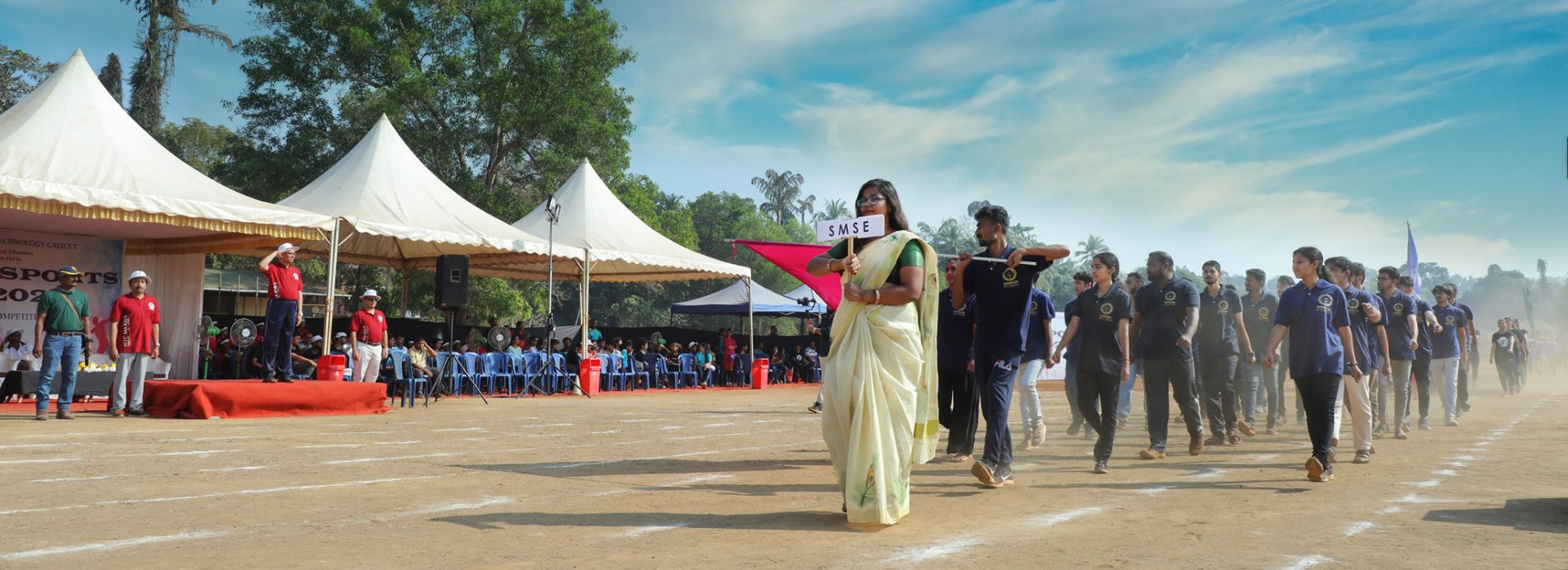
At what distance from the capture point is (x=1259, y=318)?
11.0m

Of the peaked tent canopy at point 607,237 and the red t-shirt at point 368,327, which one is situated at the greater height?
the peaked tent canopy at point 607,237

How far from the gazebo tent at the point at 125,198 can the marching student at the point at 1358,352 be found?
12.8 m

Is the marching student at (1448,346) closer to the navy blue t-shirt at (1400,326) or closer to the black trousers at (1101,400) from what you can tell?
the navy blue t-shirt at (1400,326)

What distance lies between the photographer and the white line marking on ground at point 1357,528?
442cm

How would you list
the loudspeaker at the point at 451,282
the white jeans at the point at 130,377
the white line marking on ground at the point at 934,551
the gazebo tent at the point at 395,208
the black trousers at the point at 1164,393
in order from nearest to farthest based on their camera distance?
the white line marking on ground at the point at 934,551 → the black trousers at the point at 1164,393 → the white jeans at the point at 130,377 → the loudspeaker at the point at 451,282 → the gazebo tent at the point at 395,208

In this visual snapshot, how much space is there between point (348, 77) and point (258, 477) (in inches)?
1039

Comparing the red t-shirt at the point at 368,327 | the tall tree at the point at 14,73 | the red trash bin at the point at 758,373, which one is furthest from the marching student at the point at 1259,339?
the tall tree at the point at 14,73

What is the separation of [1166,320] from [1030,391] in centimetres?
122

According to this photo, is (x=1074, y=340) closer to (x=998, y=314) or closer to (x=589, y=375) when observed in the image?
(x=998, y=314)

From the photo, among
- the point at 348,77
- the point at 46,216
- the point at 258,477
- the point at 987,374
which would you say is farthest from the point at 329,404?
the point at 348,77

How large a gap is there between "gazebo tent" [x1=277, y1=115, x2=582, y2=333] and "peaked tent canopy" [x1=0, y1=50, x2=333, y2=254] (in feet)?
3.47

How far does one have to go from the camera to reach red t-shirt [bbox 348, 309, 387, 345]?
13852 mm

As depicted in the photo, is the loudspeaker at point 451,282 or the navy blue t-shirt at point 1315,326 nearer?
the navy blue t-shirt at point 1315,326

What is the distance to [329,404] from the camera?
12008 mm
